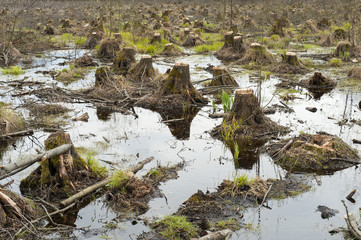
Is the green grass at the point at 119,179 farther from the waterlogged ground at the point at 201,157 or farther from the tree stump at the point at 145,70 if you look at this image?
the tree stump at the point at 145,70

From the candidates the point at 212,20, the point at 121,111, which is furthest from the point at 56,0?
the point at 121,111

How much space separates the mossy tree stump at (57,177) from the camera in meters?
6.72

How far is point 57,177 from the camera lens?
6840 mm

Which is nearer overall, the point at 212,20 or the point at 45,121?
the point at 45,121

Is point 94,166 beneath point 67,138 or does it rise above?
beneath

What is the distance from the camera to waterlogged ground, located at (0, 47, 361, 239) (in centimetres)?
595

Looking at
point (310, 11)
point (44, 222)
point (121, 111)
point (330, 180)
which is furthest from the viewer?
point (310, 11)

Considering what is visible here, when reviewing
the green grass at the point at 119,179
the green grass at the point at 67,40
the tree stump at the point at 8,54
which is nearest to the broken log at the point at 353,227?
the green grass at the point at 119,179

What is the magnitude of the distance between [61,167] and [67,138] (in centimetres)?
49

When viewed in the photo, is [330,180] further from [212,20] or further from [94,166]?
[212,20]

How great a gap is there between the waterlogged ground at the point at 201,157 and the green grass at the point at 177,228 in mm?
317

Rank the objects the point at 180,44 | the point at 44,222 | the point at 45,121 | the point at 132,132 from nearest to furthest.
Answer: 1. the point at 44,222
2. the point at 132,132
3. the point at 45,121
4. the point at 180,44

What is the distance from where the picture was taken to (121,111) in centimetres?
1122

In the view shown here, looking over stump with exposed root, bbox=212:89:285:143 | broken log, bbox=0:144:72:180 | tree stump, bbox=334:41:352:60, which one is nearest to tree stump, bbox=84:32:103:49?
tree stump, bbox=334:41:352:60
